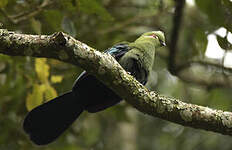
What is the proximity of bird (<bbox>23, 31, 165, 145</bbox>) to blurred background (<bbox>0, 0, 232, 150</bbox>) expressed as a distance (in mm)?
262

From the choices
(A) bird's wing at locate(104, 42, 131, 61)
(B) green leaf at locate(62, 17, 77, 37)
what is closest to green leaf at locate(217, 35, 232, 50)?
(A) bird's wing at locate(104, 42, 131, 61)

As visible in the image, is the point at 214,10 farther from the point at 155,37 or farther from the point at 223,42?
the point at 155,37

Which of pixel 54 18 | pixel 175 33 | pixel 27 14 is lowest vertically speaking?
pixel 175 33

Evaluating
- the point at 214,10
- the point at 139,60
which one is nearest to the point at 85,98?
the point at 139,60

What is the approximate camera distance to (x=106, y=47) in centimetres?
432

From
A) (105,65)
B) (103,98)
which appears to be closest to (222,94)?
(103,98)

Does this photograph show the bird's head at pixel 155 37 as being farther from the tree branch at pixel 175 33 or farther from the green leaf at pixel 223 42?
the tree branch at pixel 175 33

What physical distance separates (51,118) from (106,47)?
1558 millimetres

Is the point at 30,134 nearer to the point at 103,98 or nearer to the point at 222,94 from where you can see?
the point at 103,98

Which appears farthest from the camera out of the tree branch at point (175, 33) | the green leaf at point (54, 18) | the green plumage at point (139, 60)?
the tree branch at point (175, 33)

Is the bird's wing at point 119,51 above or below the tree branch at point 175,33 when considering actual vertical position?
above

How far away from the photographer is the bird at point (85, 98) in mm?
2711

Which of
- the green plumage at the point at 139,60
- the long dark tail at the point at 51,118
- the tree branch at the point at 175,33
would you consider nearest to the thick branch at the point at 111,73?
the green plumage at the point at 139,60

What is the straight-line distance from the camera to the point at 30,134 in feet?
9.41
